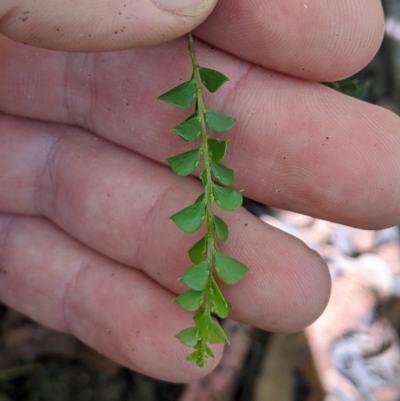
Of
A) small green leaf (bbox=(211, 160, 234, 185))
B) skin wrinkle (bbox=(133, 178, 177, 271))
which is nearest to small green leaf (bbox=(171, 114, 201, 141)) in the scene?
small green leaf (bbox=(211, 160, 234, 185))

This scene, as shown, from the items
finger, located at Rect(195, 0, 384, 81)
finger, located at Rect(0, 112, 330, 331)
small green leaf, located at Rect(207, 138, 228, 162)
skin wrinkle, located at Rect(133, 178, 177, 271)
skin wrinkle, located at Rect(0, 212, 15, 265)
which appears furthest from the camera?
skin wrinkle, located at Rect(0, 212, 15, 265)

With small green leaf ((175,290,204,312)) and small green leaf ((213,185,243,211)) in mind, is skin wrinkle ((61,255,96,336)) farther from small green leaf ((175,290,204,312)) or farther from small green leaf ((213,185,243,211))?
small green leaf ((213,185,243,211))

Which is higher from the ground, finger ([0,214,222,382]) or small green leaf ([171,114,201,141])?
small green leaf ([171,114,201,141])

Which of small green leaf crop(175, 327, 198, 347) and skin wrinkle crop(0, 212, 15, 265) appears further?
A: skin wrinkle crop(0, 212, 15, 265)

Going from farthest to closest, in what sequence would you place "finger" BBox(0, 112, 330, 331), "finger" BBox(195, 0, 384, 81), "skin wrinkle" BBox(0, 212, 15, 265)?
"skin wrinkle" BBox(0, 212, 15, 265) < "finger" BBox(0, 112, 330, 331) < "finger" BBox(195, 0, 384, 81)

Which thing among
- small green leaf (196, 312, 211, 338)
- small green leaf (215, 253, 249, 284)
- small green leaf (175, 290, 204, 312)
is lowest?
small green leaf (196, 312, 211, 338)

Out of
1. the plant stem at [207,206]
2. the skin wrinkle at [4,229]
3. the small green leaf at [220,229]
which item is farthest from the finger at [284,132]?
the skin wrinkle at [4,229]

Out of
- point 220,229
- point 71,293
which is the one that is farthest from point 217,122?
point 71,293
